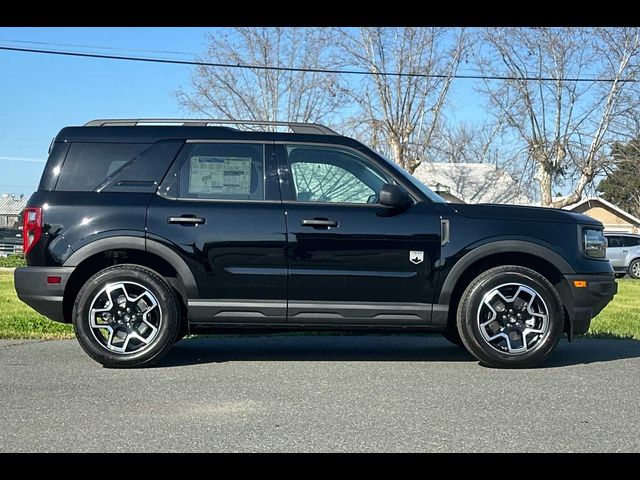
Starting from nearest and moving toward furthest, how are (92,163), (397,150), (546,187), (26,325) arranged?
(92,163)
(26,325)
(397,150)
(546,187)

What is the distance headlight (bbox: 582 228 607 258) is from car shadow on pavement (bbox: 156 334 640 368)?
3.13 feet

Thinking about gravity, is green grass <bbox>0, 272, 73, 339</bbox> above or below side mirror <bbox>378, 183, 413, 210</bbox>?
below

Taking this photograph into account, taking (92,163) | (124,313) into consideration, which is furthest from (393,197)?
(92,163)

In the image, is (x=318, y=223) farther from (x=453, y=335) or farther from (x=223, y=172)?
(x=453, y=335)

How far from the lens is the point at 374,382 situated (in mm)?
5586

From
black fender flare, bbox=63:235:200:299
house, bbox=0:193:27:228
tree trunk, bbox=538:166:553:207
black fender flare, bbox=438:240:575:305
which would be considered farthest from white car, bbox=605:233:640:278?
house, bbox=0:193:27:228

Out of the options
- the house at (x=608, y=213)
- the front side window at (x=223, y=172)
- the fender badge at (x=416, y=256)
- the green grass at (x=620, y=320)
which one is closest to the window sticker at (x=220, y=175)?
the front side window at (x=223, y=172)

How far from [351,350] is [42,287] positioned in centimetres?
286

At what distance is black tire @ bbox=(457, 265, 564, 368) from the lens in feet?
19.9

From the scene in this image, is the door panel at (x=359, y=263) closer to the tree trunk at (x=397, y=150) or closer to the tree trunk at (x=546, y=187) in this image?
the tree trunk at (x=397, y=150)

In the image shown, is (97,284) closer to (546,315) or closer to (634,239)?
(546,315)

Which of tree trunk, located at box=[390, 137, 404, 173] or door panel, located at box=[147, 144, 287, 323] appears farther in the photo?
tree trunk, located at box=[390, 137, 404, 173]

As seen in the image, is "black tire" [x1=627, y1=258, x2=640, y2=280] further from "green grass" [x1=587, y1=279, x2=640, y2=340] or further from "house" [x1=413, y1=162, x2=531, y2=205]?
"green grass" [x1=587, y1=279, x2=640, y2=340]

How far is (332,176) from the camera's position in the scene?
642 centimetres
